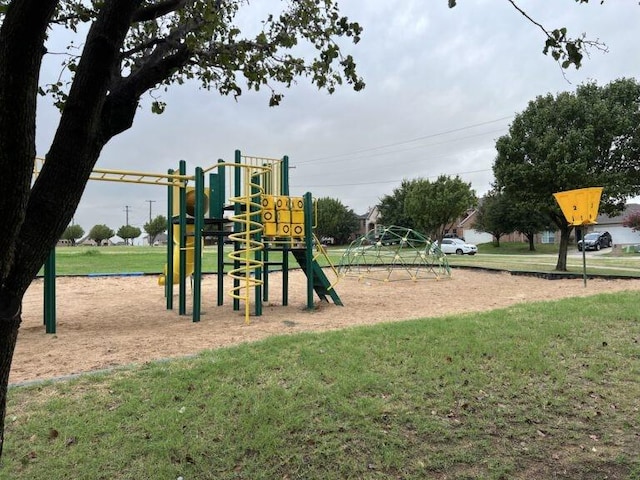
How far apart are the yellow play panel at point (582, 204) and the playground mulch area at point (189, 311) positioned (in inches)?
71.3

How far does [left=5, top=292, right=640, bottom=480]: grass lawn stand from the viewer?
3.20 meters

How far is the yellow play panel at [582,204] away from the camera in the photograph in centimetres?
1173

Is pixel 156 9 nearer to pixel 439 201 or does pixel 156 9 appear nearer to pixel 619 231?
pixel 439 201

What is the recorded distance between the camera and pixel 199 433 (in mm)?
3473

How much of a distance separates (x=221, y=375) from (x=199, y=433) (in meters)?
0.93

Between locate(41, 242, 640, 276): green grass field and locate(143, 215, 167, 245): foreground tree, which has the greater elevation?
locate(143, 215, 167, 245): foreground tree

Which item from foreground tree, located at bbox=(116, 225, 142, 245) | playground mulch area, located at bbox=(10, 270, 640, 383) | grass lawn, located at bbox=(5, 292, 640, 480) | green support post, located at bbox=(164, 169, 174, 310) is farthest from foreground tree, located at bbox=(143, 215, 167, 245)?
grass lawn, located at bbox=(5, 292, 640, 480)

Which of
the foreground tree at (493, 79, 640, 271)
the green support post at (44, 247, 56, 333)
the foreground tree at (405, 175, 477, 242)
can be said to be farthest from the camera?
the foreground tree at (405, 175, 477, 242)

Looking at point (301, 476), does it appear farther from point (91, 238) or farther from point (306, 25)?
point (91, 238)

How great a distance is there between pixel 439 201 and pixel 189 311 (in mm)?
33212

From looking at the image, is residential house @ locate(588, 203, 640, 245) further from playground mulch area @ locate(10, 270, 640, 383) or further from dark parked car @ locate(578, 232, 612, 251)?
playground mulch area @ locate(10, 270, 640, 383)

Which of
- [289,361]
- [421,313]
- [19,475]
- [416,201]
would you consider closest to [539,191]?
[421,313]

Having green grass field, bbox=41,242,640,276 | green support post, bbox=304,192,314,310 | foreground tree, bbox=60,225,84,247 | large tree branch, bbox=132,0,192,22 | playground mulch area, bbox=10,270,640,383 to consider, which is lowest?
playground mulch area, bbox=10,270,640,383

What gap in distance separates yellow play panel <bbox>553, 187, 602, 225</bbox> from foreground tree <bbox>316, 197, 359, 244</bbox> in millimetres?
55718
